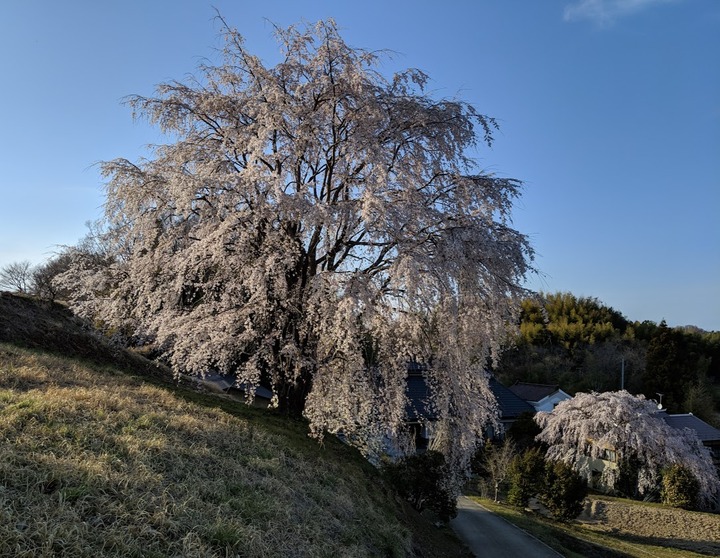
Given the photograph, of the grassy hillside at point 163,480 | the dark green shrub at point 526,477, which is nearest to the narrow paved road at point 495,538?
the dark green shrub at point 526,477

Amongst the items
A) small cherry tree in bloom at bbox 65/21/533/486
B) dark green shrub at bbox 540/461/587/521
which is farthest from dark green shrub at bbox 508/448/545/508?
small cherry tree in bloom at bbox 65/21/533/486

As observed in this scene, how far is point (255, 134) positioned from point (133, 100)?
2.79m

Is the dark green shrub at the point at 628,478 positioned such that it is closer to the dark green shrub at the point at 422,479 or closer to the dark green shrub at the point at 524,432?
the dark green shrub at the point at 524,432

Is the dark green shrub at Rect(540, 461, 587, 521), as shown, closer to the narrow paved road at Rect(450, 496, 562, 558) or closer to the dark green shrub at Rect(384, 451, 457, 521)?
the narrow paved road at Rect(450, 496, 562, 558)

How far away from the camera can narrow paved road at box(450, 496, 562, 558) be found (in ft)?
39.3

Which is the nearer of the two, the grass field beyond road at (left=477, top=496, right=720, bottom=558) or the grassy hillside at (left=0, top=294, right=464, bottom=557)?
the grassy hillside at (left=0, top=294, right=464, bottom=557)

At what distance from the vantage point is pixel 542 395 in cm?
3441

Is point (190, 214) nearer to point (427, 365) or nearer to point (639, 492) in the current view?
point (427, 365)

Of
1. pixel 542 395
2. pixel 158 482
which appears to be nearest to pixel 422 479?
pixel 158 482

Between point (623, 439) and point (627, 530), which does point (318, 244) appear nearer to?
point (627, 530)

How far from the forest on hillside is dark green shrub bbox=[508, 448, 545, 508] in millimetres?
14036

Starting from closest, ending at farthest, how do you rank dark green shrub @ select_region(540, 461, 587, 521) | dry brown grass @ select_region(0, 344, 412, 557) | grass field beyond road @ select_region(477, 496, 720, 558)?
1. dry brown grass @ select_region(0, 344, 412, 557)
2. grass field beyond road @ select_region(477, 496, 720, 558)
3. dark green shrub @ select_region(540, 461, 587, 521)

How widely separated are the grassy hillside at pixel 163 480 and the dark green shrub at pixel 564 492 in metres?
9.35

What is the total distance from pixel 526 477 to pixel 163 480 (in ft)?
55.0
